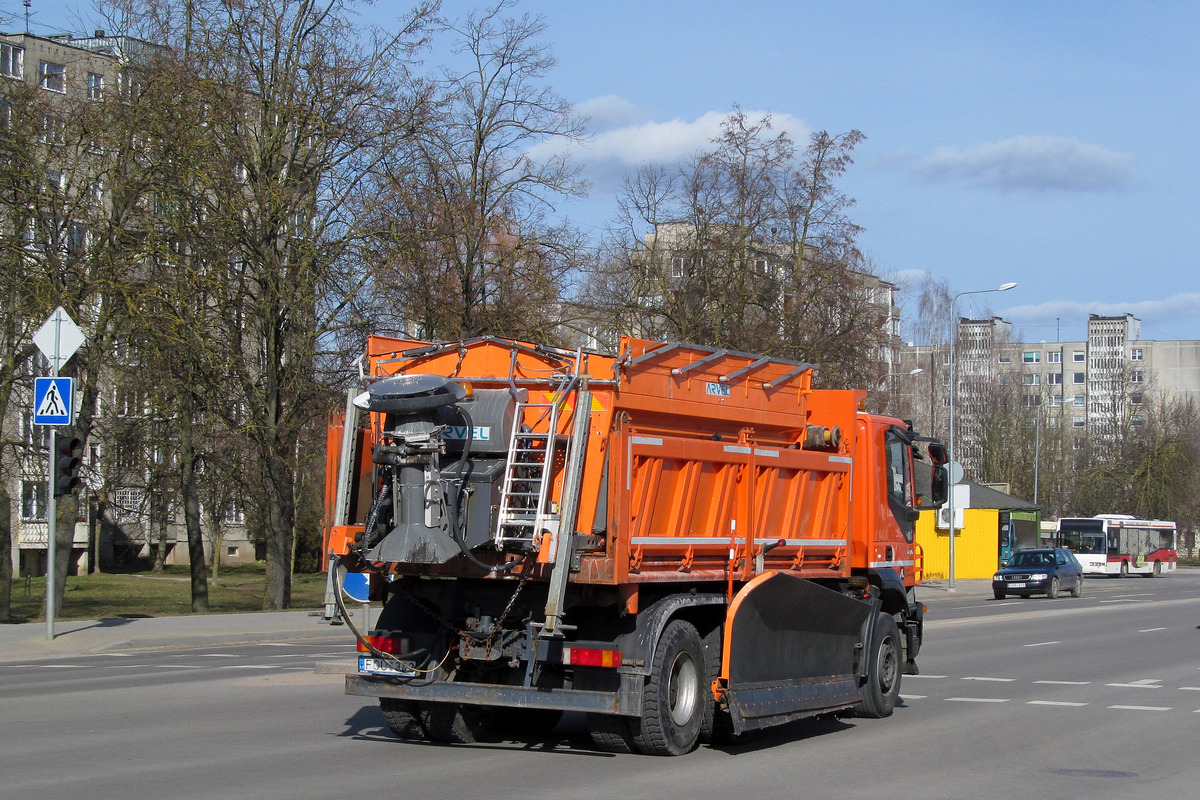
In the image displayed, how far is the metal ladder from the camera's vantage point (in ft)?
29.4

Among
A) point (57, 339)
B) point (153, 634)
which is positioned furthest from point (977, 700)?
point (57, 339)

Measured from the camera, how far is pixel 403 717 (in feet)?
34.0

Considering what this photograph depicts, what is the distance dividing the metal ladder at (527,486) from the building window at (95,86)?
1966 cm

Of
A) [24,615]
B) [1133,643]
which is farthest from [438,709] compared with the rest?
[24,615]

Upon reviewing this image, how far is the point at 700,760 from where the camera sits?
31.7 feet

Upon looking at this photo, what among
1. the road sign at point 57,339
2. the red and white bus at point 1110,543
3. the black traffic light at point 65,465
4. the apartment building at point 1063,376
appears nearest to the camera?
the black traffic light at point 65,465

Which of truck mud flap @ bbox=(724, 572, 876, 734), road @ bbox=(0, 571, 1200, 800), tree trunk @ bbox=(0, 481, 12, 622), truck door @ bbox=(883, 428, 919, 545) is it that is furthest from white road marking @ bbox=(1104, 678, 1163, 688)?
tree trunk @ bbox=(0, 481, 12, 622)

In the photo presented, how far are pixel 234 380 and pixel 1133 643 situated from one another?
18709 mm

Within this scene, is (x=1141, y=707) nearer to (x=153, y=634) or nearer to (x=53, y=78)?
(x=153, y=634)

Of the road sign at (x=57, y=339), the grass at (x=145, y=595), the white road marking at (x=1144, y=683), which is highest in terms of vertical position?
the road sign at (x=57, y=339)

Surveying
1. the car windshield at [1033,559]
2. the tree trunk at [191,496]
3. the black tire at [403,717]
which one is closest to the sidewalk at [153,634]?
the tree trunk at [191,496]

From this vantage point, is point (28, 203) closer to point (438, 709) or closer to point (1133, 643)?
point (438, 709)

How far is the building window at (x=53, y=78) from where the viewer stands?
24.6 m

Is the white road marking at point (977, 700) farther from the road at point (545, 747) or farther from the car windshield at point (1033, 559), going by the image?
the car windshield at point (1033, 559)
